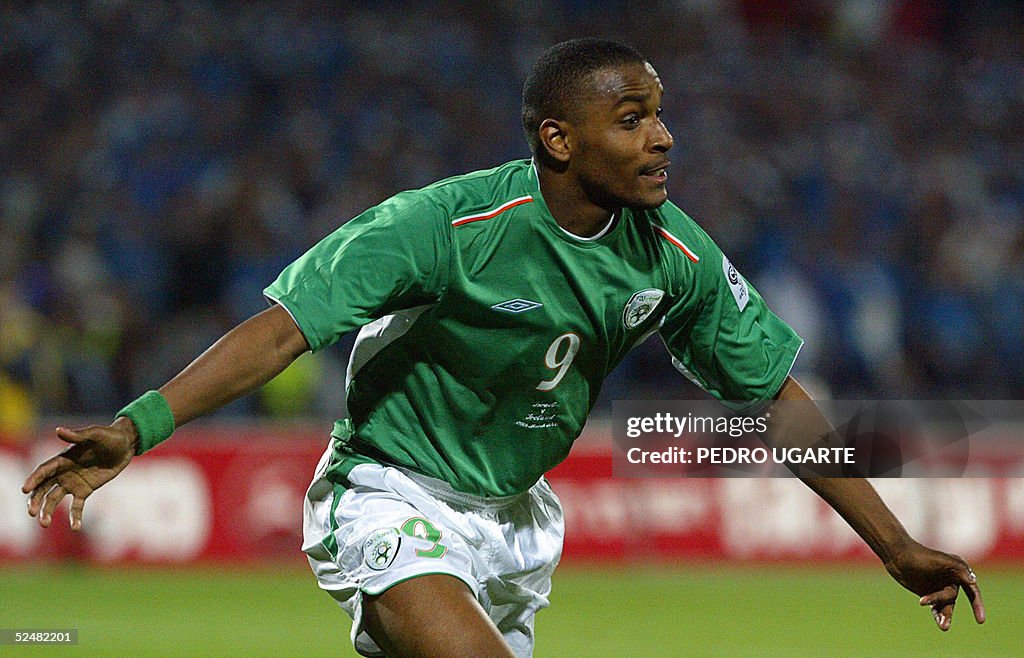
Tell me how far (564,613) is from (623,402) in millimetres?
3197

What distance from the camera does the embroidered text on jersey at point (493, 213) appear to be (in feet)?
14.3

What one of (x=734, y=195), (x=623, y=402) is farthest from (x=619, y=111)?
(x=734, y=195)

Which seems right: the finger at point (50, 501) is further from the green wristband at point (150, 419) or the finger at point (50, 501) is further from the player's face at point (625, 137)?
the player's face at point (625, 137)

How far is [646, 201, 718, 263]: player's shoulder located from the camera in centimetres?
470

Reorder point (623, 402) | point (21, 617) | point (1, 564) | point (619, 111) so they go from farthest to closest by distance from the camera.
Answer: point (623, 402), point (1, 564), point (21, 617), point (619, 111)

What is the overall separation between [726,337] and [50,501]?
7.00 ft

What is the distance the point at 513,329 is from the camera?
→ 4.46m

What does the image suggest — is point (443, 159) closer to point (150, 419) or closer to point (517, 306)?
point (517, 306)

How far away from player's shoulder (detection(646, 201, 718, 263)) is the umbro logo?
49 cm

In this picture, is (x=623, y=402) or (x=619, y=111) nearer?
(x=619, y=111)

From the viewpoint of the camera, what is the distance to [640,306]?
15.2 feet

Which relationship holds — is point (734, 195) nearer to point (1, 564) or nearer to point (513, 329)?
point (1, 564)

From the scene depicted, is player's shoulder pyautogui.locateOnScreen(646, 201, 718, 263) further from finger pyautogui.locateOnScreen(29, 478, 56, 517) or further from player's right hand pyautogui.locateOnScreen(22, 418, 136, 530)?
finger pyautogui.locateOnScreen(29, 478, 56, 517)

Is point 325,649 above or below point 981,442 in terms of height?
below
